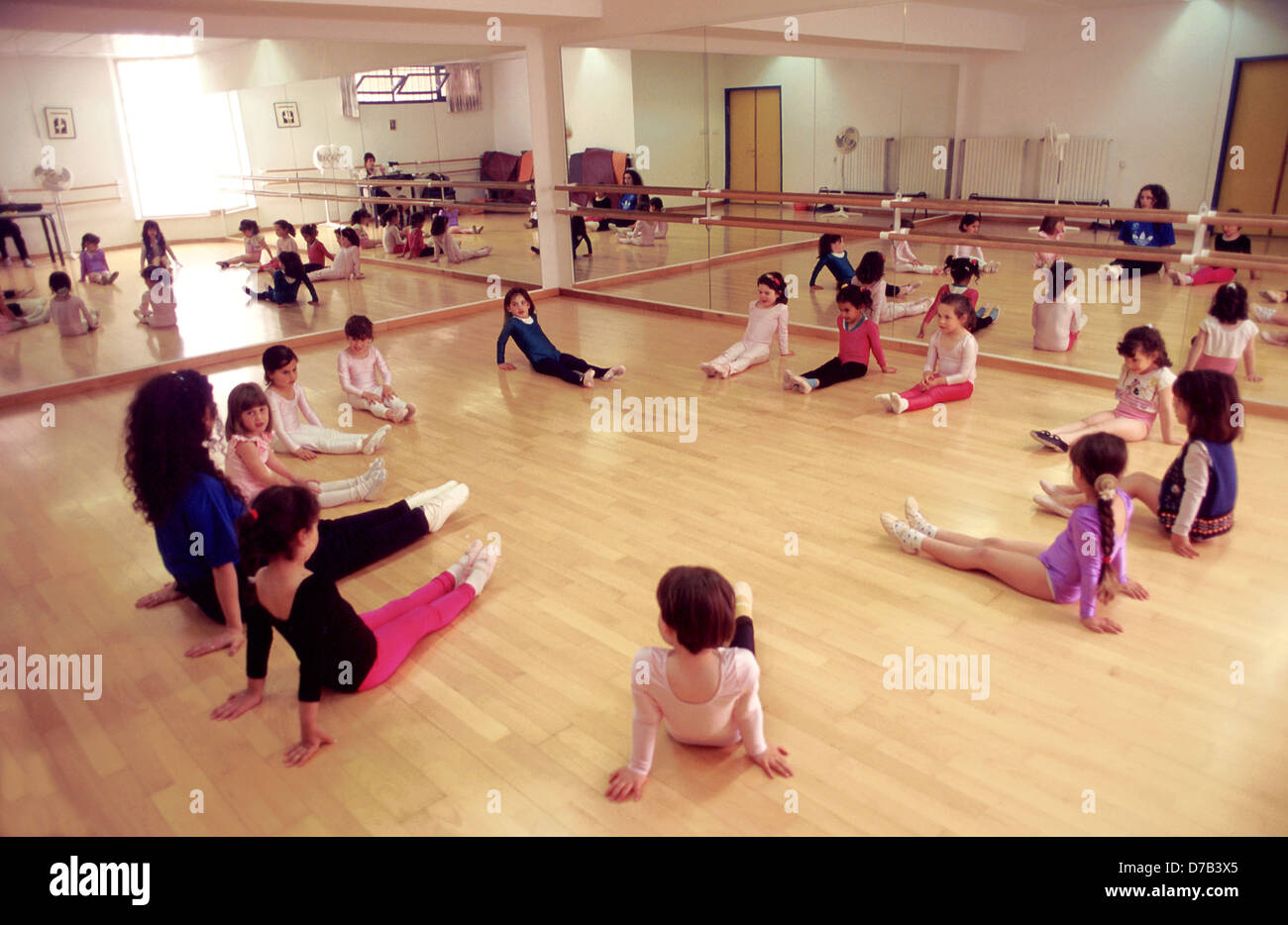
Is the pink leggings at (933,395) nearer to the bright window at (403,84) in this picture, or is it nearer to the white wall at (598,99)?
the white wall at (598,99)

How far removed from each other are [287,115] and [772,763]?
6328mm

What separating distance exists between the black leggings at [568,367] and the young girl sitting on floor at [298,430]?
1.31m

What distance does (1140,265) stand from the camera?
7246mm

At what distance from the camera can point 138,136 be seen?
5.77m

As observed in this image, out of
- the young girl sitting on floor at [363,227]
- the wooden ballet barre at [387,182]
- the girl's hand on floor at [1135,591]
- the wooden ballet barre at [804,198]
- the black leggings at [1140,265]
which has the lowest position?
the girl's hand on floor at [1135,591]

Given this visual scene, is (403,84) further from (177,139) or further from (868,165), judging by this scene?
(868,165)

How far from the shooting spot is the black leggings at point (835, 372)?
5141 mm

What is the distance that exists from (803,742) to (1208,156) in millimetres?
5594

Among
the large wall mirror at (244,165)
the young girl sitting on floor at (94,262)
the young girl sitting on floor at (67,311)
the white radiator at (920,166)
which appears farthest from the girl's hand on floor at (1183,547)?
the young girl sitting on floor at (67,311)

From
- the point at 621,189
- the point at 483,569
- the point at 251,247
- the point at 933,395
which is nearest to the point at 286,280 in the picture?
the point at 251,247

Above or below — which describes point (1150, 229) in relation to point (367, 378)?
above
